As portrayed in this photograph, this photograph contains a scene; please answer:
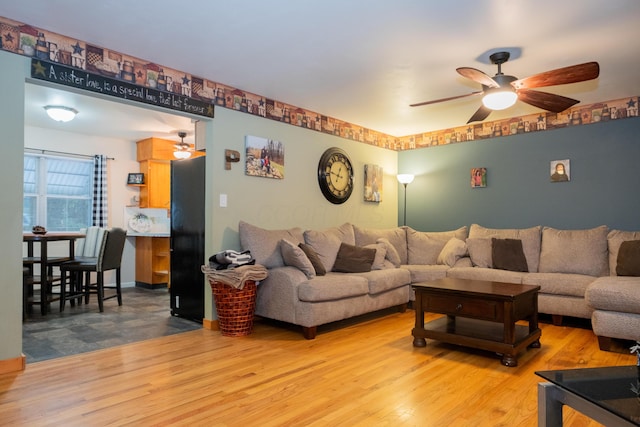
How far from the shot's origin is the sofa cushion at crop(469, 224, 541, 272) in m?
4.70

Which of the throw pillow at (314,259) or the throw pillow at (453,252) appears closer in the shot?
the throw pillow at (314,259)

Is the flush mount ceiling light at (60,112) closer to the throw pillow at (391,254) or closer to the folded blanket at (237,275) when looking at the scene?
the folded blanket at (237,275)

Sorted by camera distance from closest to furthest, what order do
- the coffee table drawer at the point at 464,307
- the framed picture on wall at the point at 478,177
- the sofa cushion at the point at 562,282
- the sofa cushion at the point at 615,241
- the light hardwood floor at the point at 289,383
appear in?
the light hardwood floor at the point at 289,383 → the coffee table drawer at the point at 464,307 → the sofa cushion at the point at 562,282 → the sofa cushion at the point at 615,241 → the framed picture on wall at the point at 478,177

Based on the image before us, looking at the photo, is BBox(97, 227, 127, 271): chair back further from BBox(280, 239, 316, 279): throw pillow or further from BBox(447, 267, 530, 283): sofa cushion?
BBox(447, 267, 530, 283): sofa cushion

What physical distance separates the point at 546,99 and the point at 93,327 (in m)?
4.69

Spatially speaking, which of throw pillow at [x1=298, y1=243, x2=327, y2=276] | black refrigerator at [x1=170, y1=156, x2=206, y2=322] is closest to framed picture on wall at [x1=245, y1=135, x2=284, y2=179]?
black refrigerator at [x1=170, y1=156, x2=206, y2=322]

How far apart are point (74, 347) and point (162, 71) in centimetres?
247

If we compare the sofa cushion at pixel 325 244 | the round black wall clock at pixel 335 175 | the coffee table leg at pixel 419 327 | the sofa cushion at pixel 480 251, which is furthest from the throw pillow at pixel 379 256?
the coffee table leg at pixel 419 327

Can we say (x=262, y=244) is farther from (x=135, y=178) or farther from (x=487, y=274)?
(x=135, y=178)

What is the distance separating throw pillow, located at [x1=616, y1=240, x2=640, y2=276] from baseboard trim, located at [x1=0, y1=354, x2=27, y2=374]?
5.12 metres

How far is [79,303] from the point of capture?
5.19 metres

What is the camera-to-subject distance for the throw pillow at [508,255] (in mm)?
4621

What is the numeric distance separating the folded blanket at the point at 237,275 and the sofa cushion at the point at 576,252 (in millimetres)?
3180

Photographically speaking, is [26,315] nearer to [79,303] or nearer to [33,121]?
[79,303]
